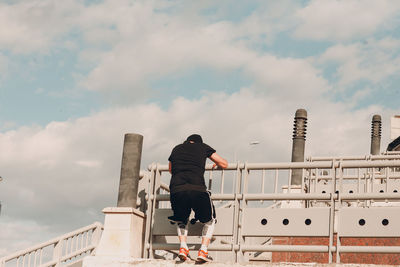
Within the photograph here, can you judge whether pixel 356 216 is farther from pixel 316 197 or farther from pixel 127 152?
pixel 127 152

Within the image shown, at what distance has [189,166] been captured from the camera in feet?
26.9

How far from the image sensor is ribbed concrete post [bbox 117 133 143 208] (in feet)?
29.5

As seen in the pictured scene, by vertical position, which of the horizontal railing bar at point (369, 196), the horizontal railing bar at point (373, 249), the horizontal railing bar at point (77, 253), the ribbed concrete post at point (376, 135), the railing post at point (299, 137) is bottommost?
the horizontal railing bar at point (77, 253)

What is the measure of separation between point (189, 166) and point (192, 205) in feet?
1.63

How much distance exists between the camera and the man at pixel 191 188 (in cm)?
812

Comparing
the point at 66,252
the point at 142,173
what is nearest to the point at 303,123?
the point at 66,252

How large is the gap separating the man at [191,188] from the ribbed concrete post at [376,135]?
937 inches

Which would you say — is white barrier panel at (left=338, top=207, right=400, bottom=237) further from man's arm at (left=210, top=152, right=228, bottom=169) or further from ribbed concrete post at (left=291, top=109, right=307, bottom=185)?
ribbed concrete post at (left=291, top=109, right=307, bottom=185)

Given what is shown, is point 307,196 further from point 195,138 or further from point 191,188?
point 195,138

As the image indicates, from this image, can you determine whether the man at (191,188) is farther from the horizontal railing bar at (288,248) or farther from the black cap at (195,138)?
the horizontal railing bar at (288,248)

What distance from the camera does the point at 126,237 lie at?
345 inches

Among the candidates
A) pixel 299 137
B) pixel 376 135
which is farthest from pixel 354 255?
pixel 376 135

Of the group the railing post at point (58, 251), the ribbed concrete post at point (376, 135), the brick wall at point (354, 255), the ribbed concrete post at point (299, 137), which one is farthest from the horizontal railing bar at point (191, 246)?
the ribbed concrete post at point (376, 135)

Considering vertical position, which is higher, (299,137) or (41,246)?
(299,137)
